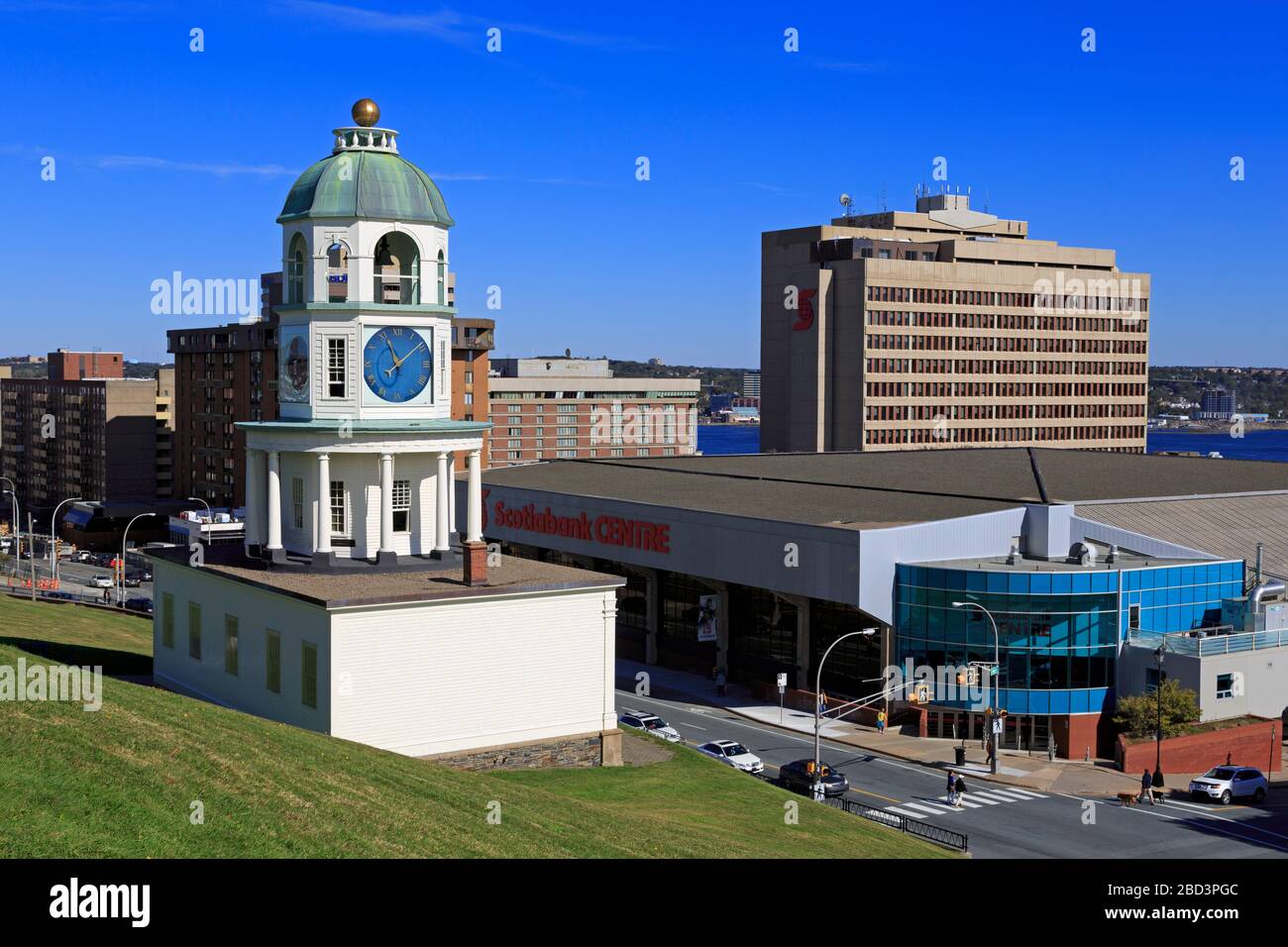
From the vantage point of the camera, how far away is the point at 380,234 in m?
43.5

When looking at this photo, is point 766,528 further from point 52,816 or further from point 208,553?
point 52,816

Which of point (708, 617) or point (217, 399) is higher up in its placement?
point (217, 399)

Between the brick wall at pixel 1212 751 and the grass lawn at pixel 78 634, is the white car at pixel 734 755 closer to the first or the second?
the brick wall at pixel 1212 751

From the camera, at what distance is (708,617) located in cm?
8369

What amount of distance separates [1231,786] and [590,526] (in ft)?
144

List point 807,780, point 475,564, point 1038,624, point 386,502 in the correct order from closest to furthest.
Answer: point 475,564 < point 386,502 < point 807,780 < point 1038,624

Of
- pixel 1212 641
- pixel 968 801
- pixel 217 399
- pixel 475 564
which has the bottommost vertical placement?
pixel 968 801

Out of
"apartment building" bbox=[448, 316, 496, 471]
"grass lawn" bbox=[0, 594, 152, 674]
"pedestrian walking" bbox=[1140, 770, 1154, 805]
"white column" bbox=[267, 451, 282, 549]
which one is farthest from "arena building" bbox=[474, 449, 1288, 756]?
"apartment building" bbox=[448, 316, 496, 471]

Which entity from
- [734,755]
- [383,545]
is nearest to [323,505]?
[383,545]

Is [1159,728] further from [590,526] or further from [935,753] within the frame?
[590,526]

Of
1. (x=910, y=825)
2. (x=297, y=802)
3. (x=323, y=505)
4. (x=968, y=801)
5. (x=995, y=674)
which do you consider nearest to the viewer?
(x=297, y=802)

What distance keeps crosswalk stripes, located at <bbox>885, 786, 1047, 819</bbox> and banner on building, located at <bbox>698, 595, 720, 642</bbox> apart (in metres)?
25.5
